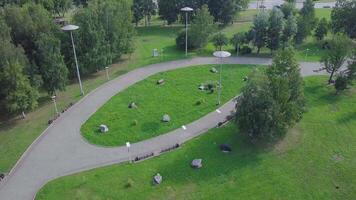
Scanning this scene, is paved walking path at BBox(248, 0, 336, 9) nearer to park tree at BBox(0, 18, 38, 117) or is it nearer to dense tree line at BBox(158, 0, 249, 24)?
dense tree line at BBox(158, 0, 249, 24)

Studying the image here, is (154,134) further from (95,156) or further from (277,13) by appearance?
(277,13)

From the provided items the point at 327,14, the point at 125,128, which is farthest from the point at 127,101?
the point at 327,14

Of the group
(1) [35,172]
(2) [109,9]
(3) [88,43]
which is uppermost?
(2) [109,9]

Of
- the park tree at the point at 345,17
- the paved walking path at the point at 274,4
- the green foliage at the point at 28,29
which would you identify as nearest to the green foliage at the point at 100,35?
the green foliage at the point at 28,29

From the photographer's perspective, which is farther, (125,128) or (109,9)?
(109,9)

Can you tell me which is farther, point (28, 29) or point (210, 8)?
point (210, 8)

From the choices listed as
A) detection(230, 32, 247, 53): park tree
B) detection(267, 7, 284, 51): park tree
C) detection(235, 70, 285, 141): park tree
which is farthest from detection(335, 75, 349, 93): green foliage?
detection(230, 32, 247, 53): park tree

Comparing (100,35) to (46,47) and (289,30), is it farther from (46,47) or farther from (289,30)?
(289,30)

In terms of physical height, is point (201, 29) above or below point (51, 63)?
above

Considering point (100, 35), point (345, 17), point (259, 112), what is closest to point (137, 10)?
point (100, 35)
